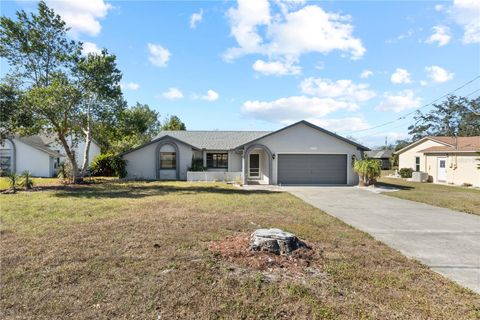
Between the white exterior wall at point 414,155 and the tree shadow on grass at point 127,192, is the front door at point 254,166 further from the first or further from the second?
the white exterior wall at point 414,155

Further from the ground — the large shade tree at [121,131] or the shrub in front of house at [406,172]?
the large shade tree at [121,131]

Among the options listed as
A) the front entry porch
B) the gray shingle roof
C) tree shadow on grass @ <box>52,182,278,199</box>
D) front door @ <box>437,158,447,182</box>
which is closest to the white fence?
the front entry porch

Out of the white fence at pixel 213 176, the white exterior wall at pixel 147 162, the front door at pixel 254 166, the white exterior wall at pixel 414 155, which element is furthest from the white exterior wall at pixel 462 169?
the white exterior wall at pixel 147 162

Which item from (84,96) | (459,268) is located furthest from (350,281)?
(84,96)

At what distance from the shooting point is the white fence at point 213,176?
23359mm

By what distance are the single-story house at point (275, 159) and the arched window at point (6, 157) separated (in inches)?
412

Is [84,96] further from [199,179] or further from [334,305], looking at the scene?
[334,305]

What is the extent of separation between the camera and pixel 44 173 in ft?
85.9

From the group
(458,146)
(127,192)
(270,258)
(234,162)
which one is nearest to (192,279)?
(270,258)

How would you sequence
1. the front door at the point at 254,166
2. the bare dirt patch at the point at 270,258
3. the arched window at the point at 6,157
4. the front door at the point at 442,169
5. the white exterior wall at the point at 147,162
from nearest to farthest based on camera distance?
1. the bare dirt patch at the point at 270,258
2. the front door at the point at 442,169
3. the white exterior wall at the point at 147,162
4. the front door at the point at 254,166
5. the arched window at the point at 6,157

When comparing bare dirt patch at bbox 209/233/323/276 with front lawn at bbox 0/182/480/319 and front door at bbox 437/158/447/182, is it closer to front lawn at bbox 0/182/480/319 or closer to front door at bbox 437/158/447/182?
front lawn at bbox 0/182/480/319

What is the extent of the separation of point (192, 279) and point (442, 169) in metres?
26.8

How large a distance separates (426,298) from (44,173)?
97.6ft

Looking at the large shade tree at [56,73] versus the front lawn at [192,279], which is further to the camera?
the large shade tree at [56,73]
